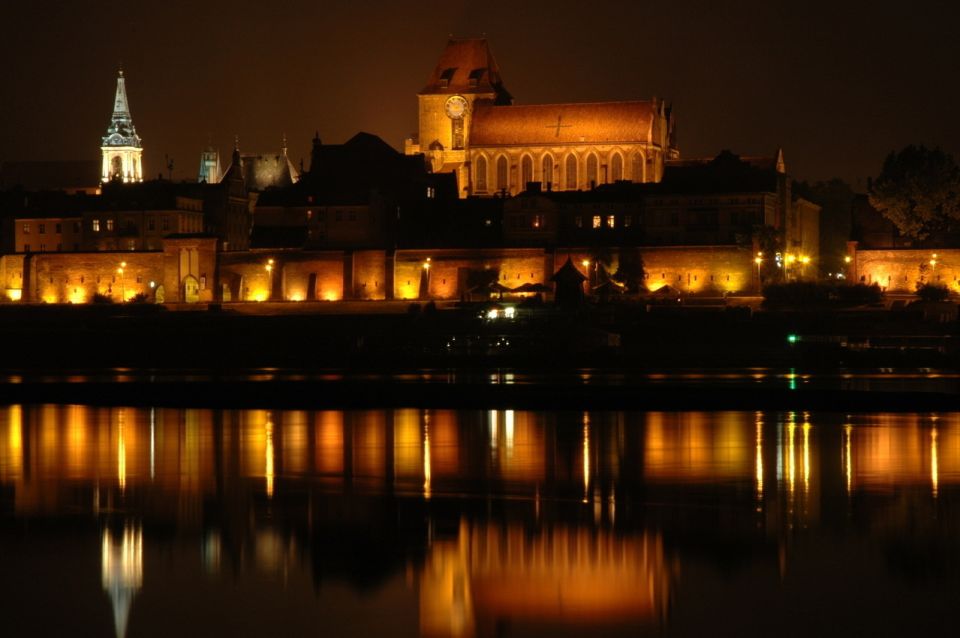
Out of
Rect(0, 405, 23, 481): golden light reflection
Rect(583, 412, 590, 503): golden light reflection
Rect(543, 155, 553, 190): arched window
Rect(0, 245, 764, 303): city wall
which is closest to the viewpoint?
Rect(583, 412, 590, 503): golden light reflection

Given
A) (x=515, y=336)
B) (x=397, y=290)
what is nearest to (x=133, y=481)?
(x=515, y=336)

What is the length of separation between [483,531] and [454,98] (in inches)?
3772

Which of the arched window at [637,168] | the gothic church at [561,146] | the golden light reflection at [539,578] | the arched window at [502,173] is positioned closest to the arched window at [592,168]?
the gothic church at [561,146]

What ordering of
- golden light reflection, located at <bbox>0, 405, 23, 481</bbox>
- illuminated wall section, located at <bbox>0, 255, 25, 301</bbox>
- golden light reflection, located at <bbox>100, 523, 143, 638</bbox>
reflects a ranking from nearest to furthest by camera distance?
golden light reflection, located at <bbox>100, 523, 143, 638</bbox> < golden light reflection, located at <bbox>0, 405, 23, 481</bbox> < illuminated wall section, located at <bbox>0, 255, 25, 301</bbox>

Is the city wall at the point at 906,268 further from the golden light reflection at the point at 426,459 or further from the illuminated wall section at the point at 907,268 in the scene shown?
the golden light reflection at the point at 426,459

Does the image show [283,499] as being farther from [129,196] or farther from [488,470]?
[129,196]

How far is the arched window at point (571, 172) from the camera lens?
109 meters

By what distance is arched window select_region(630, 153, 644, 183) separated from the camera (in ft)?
353

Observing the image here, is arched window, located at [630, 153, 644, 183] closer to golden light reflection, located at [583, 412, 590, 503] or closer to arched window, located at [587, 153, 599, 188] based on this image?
arched window, located at [587, 153, 599, 188]

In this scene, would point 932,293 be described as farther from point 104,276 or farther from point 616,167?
point 104,276

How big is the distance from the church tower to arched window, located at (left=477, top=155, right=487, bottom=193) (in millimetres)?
3755

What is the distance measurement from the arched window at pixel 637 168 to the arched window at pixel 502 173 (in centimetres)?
785

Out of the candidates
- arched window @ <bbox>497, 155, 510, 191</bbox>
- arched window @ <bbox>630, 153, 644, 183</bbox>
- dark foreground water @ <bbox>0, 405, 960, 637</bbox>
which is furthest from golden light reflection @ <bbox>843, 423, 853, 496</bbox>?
arched window @ <bbox>497, 155, 510, 191</bbox>

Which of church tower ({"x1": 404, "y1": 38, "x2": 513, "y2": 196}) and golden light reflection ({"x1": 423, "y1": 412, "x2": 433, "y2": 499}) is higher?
church tower ({"x1": 404, "y1": 38, "x2": 513, "y2": 196})
